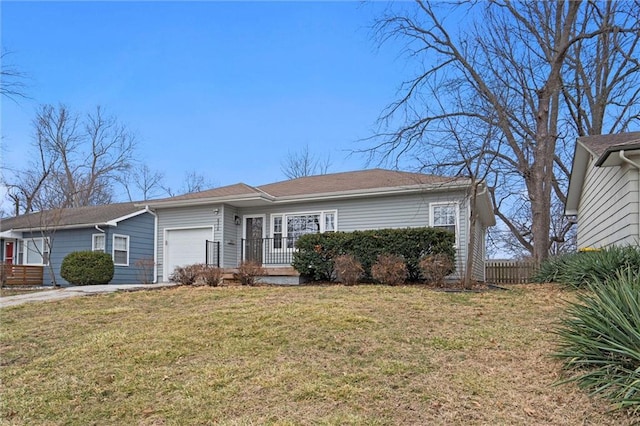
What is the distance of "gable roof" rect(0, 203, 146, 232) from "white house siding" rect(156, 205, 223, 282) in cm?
215

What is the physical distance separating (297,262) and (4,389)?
814 centimetres

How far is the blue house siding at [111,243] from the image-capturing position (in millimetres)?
18500

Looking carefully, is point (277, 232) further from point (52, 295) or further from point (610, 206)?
point (610, 206)

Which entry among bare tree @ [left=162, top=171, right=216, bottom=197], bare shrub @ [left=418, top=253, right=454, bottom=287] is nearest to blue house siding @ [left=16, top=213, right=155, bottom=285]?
bare shrub @ [left=418, top=253, right=454, bottom=287]

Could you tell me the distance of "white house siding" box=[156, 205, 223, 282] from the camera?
1507 centimetres

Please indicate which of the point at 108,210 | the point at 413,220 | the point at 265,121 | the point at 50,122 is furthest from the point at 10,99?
the point at 413,220

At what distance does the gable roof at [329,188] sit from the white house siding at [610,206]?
3103mm

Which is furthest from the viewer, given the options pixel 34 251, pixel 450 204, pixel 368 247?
pixel 34 251

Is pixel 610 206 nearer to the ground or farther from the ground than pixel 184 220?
farther from the ground

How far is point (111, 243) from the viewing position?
18.4 m

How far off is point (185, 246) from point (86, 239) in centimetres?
625

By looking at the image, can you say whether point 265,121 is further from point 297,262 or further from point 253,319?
point 253,319

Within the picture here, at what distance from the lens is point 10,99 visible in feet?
56.1

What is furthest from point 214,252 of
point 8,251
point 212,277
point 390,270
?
point 8,251
